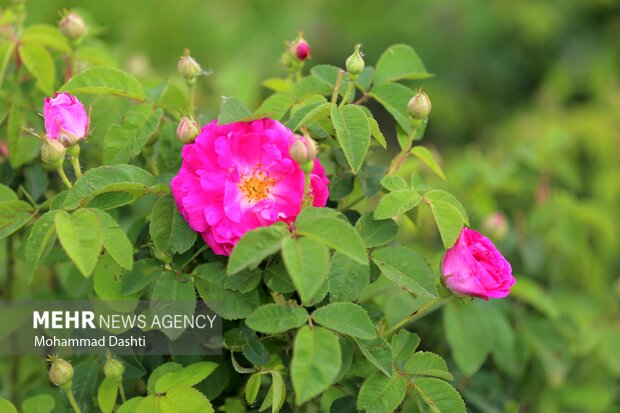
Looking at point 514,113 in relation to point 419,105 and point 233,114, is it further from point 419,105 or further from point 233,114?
point 233,114

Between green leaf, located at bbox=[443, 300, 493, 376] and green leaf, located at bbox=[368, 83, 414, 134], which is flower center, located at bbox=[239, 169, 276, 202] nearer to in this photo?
green leaf, located at bbox=[368, 83, 414, 134]

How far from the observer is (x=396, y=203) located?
1.01 m

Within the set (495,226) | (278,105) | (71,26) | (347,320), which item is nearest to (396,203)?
(347,320)

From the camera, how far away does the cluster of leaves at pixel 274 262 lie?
906 millimetres

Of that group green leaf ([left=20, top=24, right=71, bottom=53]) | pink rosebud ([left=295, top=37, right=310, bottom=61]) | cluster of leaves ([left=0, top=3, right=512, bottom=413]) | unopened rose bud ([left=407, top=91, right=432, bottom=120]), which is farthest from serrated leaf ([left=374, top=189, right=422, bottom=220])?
green leaf ([left=20, top=24, right=71, bottom=53])

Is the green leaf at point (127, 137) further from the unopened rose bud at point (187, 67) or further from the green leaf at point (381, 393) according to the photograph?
the green leaf at point (381, 393)

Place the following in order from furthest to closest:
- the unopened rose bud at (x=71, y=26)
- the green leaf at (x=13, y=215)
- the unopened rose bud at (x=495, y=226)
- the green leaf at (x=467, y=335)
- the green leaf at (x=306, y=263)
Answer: the unopened rose bud at (x=495, y=226) < the green leaf at (x=467, y=335) < the unopened rose bud at (x=71, y=26) < the green leaf at (x=13, y=215) < the green leaf at (x=306, y=263)

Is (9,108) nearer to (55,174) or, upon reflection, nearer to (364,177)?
(55,174)

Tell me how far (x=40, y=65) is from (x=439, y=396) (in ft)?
2.70

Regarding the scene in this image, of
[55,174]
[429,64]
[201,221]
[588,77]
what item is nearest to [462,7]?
[429,64]

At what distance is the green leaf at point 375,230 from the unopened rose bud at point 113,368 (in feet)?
1.18

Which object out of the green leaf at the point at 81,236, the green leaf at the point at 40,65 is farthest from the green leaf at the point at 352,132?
the green leaf at the point at 40,65

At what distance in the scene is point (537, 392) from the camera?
1.77m

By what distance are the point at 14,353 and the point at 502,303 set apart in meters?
0.99
